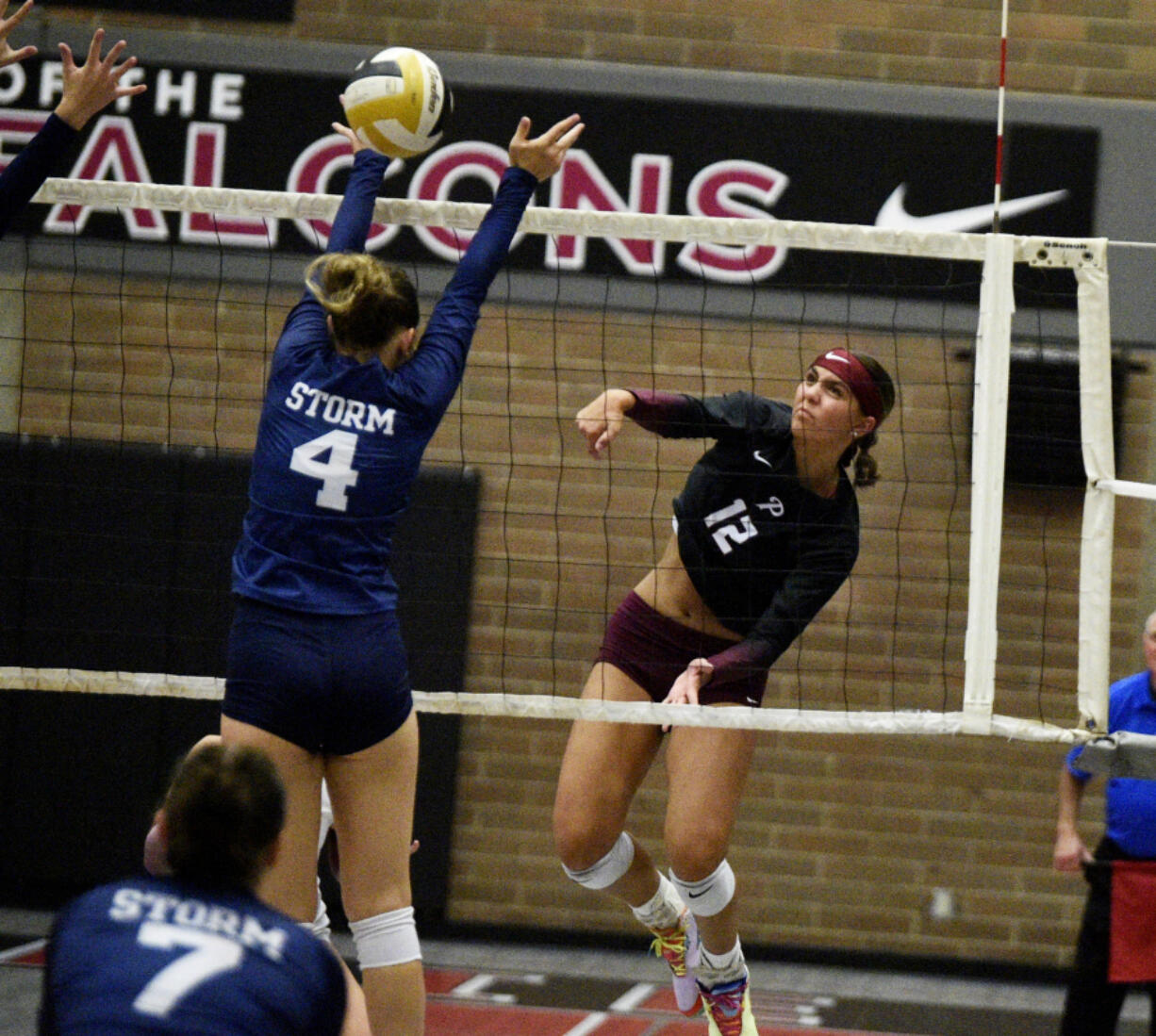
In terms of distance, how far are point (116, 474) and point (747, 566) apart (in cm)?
374

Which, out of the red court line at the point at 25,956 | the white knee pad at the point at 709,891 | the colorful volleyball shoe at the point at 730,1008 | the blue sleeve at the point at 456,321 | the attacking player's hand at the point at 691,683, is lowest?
the red court line at the point at 25,956

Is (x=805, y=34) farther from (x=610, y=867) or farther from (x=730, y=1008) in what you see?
(x=730, y=1008)

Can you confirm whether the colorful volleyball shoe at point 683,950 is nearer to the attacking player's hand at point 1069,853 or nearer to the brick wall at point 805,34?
the attacking player's hand at point 1069,853

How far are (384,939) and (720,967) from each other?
1415 mm

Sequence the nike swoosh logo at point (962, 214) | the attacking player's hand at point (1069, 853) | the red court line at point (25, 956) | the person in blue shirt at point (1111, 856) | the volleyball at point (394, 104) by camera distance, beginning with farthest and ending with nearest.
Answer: the nike swoosh logo at point (962, 214), the red court line at point (25, 956), the attacking player's hand at point (1069, 853), the person in blue shirt at point (1111, 856), the volleyball at point (394, 104)

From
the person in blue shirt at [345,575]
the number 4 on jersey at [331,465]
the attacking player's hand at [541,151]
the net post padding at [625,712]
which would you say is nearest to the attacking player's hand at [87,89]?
the person in blue shirt at [345,575]

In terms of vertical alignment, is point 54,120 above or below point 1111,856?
above

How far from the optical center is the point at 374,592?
144 inches

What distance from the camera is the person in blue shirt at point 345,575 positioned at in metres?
3.55

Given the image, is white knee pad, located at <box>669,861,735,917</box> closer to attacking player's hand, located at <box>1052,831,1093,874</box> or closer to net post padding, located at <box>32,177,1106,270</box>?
attacking player's hand, located at <box>1052,831,1093,874</box>

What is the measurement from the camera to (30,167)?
3781 millimetres

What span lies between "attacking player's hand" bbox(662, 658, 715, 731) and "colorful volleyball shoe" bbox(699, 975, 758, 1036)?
0.95 metres

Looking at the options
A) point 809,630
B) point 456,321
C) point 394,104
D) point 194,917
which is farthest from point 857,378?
point 809,630

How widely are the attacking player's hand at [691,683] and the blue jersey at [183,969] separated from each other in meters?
2.12
